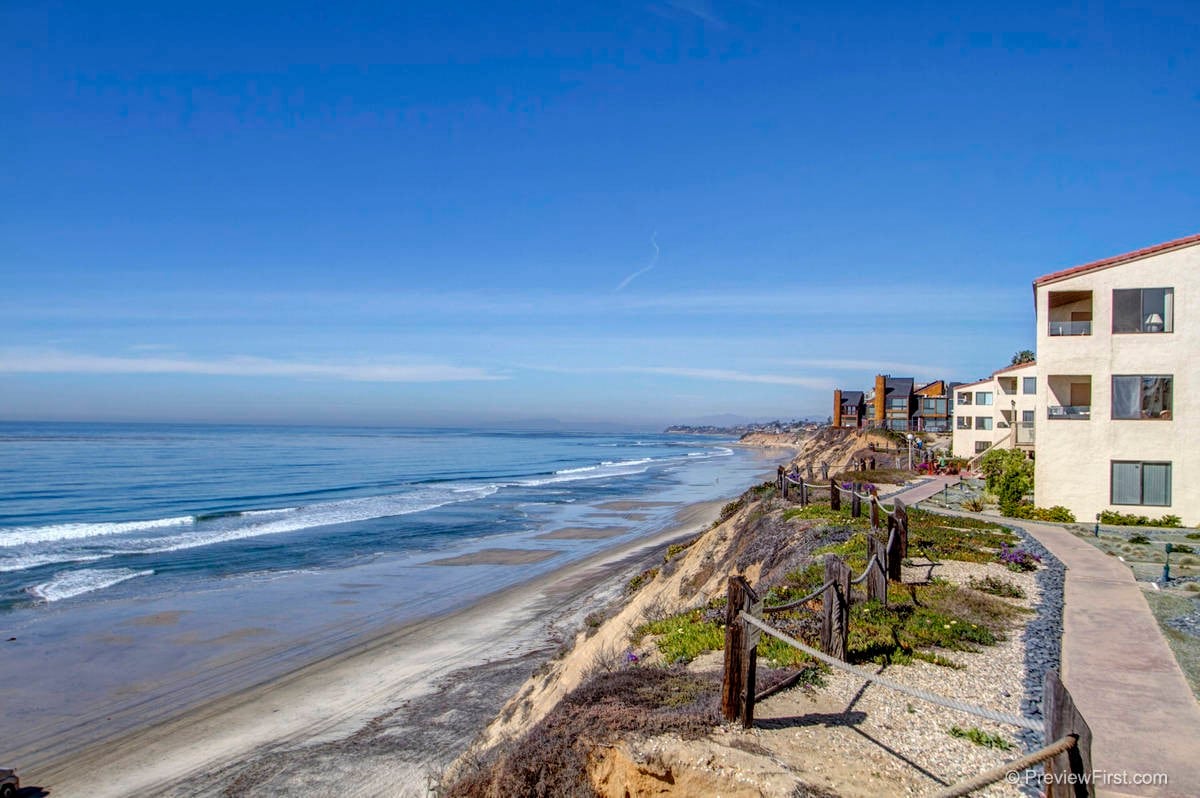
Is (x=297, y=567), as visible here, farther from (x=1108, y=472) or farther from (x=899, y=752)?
(x=1108, y=472)

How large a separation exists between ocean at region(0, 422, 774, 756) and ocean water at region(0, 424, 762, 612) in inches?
6.5

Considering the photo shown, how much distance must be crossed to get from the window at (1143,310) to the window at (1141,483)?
4.22 meters

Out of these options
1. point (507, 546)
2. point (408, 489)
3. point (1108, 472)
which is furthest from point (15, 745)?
point (408, 489)

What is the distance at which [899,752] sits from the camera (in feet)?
22.0

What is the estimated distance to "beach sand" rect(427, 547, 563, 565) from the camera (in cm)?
2997

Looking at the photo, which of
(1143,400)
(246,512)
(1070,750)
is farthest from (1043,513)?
(246,512)

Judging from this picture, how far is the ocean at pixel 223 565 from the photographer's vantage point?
54.3ft

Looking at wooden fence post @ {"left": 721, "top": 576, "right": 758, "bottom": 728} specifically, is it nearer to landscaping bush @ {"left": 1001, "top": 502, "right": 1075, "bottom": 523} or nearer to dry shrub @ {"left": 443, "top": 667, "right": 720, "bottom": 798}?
dry shrub @ {"left": 443, "top": 667, "right": 720, "bottom": 798}

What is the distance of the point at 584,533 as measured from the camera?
126 ft

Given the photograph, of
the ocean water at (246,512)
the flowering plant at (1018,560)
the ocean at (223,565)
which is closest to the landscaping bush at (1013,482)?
the flowering plant at (1018,560)

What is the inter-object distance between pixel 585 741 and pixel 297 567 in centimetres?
2391

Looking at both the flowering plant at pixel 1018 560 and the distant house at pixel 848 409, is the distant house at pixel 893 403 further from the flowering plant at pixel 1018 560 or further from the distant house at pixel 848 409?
the flowering plant at pixel 1018 560

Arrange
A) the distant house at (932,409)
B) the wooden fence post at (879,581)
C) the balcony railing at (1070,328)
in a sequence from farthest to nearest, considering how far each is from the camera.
→ the distant house at (932,409)
the balcony railing at (1070,328)
the wooden fence post at (879,581)

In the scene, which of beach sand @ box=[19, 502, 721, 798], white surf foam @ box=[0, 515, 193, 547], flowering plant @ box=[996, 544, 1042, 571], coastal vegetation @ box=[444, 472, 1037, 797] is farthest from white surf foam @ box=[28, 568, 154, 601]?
flowering plant @ box=[996, 544, 1042, 571]
